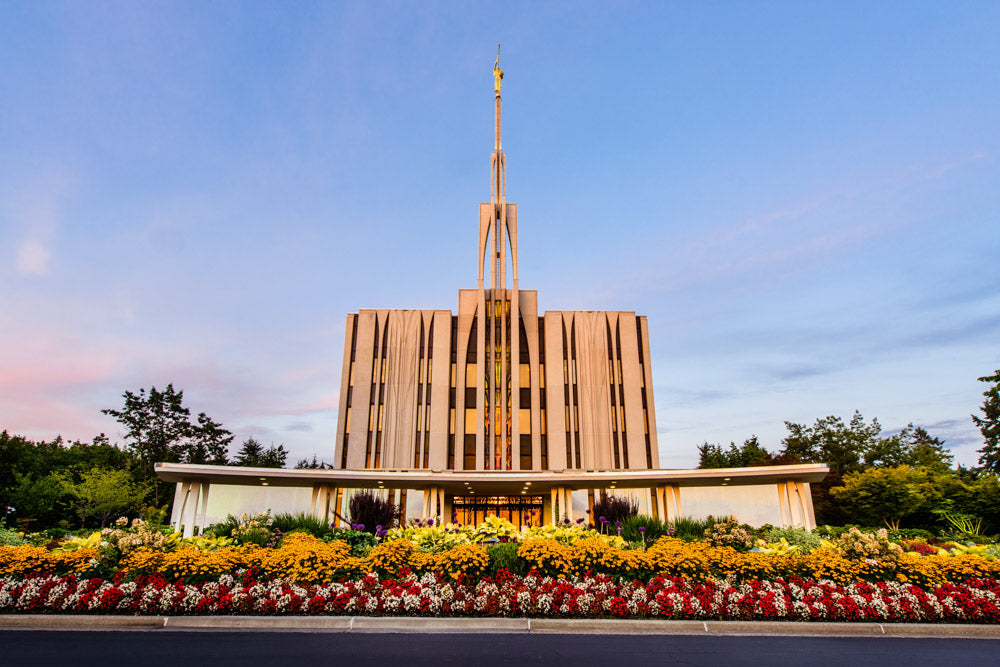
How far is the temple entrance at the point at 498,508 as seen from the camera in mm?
32750

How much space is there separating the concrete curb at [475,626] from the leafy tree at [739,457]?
133 feet

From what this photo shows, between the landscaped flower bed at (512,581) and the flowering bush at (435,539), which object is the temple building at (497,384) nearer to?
the flowering bush at (435,539)

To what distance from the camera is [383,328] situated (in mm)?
45781

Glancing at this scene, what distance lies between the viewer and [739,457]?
49812 mm

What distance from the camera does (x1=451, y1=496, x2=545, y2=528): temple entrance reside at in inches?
1289

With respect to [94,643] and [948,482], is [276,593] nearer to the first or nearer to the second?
[94,643]

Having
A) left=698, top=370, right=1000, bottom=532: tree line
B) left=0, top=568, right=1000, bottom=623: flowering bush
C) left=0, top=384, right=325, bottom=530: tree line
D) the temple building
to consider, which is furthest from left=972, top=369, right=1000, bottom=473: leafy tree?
left=0, top=384, right=325, bottom=530: tree line

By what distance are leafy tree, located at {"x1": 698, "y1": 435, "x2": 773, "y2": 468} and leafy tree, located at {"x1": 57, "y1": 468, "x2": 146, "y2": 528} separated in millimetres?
45125

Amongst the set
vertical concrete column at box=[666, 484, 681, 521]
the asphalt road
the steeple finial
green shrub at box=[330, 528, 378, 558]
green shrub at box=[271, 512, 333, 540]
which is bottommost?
the asphalt road

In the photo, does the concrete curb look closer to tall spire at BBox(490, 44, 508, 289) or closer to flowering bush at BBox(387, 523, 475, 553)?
flowering bush at BBox(387, 523, 475, 553)

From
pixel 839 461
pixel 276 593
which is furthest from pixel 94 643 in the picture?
pixel 839 461

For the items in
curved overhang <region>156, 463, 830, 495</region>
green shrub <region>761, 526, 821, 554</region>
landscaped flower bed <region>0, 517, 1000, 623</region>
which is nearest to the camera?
landscaped flower bed <region>0, 517, 1000, 623</region>

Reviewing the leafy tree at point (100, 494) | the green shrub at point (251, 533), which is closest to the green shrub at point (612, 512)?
the green shrub at point (251, 533)

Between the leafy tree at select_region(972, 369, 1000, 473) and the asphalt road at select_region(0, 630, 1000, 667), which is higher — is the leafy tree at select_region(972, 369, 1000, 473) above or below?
above
